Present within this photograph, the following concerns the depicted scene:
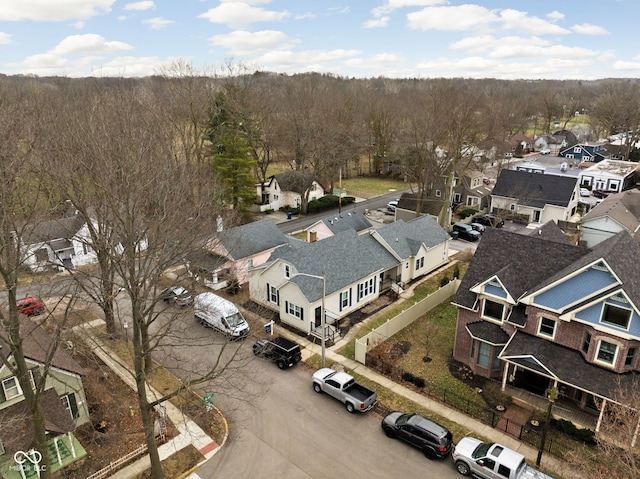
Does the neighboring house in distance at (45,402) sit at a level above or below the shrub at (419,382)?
above

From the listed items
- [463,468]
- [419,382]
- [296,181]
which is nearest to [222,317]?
[419,382]

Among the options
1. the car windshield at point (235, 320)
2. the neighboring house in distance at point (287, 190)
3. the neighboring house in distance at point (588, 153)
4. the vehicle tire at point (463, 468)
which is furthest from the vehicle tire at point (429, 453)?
the neighboring house in distance at point (588, 153)

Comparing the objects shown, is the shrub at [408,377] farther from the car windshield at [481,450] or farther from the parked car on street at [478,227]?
the parked car on street at [478,227]

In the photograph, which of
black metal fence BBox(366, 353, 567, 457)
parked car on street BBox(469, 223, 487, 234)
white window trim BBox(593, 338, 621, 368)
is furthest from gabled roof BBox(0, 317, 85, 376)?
parked car on street BBox(469, 223, 487, 234)

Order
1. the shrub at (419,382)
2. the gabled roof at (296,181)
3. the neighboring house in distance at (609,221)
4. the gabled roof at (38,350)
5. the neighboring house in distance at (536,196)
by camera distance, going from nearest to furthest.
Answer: the gabled roof at (38,350) → the shrub at (419,382) → the neighboring house in distance at (609,221) → the neighboring house in distance at (536,196) → the gabled roof at (296,181)

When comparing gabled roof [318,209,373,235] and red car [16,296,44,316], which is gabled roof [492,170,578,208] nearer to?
gabled roof [318,209,373,235]

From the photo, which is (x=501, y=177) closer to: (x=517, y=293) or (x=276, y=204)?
(x=276, y=204)

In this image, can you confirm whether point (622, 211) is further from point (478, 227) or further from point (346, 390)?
point (346, 390)
